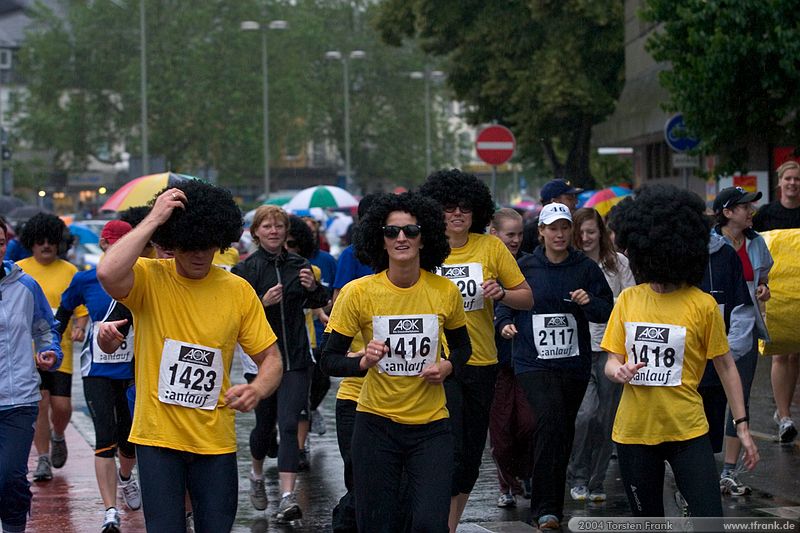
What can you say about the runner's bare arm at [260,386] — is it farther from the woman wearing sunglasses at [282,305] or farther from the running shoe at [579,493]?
the running shoe at [579,493]

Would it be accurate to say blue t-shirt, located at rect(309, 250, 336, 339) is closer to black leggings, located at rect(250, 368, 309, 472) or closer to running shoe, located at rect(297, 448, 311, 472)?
running shoe, located at rect(297, 448, 311, 472)

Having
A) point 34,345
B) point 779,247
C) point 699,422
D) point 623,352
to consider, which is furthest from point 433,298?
point 779,247

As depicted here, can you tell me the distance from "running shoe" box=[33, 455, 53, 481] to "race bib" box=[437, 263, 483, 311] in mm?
4534

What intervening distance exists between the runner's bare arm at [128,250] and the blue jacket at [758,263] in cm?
557

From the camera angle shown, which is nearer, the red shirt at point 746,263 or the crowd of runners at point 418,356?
the crowd of runners at point 418,356

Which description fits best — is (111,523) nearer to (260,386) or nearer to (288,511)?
(288,511)

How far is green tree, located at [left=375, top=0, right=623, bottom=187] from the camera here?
35250 millimetres

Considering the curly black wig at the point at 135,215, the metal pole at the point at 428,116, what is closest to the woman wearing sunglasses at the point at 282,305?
the curly black wig at the point at 135,215

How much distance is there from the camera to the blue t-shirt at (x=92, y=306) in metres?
9.58

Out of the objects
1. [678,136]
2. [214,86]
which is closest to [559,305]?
[678,136]

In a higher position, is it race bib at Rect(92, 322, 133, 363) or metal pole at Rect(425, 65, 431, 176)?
metal pole at Rect(425, 65, 431, 176)

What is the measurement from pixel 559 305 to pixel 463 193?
1.04m

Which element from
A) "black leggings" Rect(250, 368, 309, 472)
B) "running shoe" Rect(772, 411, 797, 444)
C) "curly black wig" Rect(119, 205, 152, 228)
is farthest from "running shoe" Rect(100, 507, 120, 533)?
"running shoe" Rect(772, 411, 797, 444)

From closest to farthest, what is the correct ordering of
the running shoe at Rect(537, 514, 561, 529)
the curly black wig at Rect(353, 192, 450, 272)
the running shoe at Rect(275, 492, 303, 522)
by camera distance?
the curly black wig at Rect(353, 192, 450, 272)
the running shoe at Rect(537, 514, 561, 529)
the running shoe at Rect(275, 492, 303, 522)
